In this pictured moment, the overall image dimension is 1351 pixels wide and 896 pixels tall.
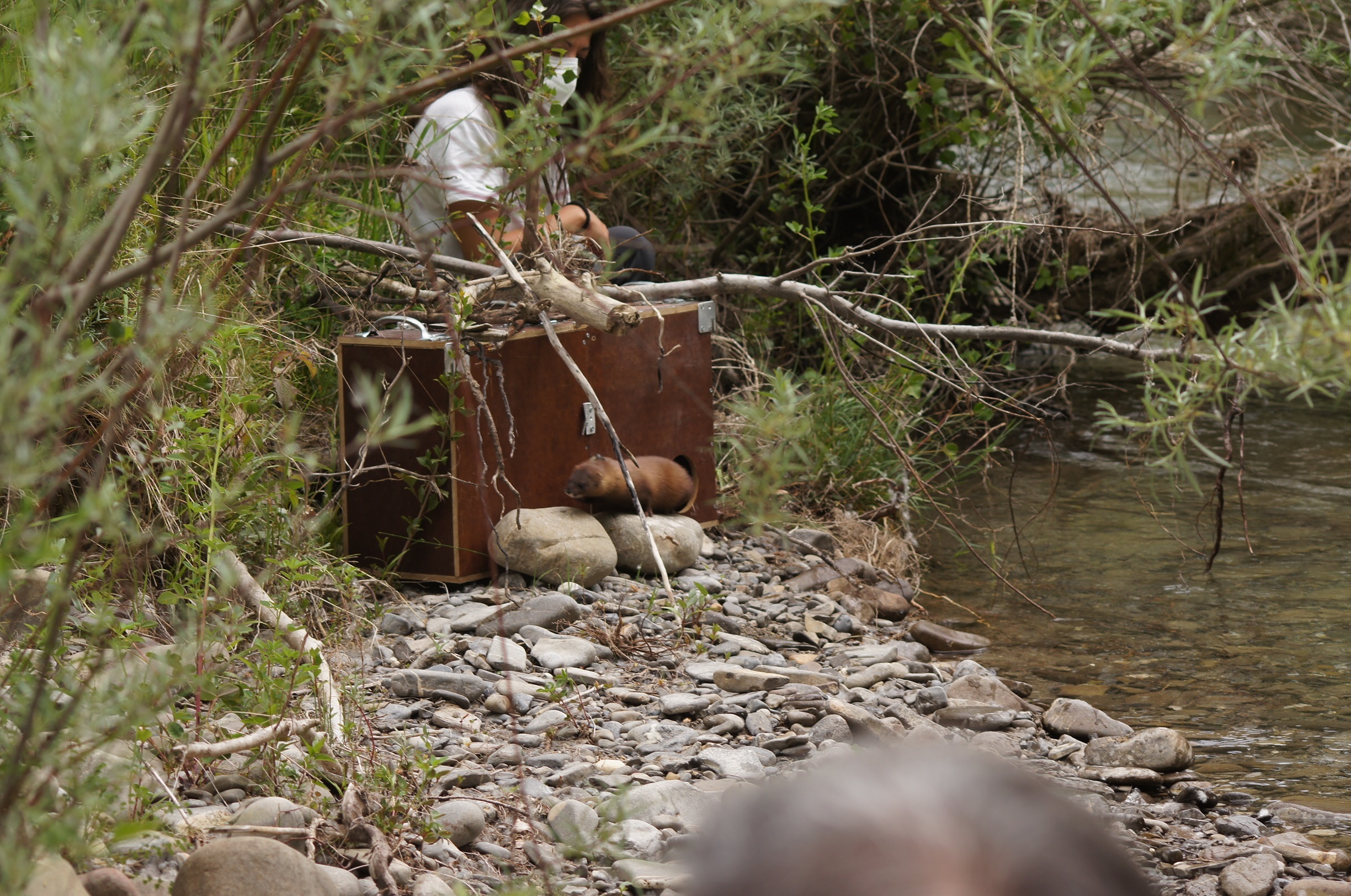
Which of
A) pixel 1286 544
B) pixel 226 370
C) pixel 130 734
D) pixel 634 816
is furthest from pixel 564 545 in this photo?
pixel 1286 544

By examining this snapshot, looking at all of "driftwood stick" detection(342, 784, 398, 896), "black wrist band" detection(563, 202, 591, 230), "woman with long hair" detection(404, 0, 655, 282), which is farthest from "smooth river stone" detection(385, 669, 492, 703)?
"black wrist band" detection(563, 202, 591, 230)

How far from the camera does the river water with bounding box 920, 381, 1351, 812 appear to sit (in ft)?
11.8

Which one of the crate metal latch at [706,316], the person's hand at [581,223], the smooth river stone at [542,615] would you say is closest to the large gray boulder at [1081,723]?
the smooth river stone at [542,615]

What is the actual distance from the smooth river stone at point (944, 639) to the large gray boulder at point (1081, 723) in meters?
0.64

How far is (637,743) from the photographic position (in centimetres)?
294

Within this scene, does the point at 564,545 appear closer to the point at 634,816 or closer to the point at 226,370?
the point at 226,370

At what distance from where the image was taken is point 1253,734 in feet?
11.7

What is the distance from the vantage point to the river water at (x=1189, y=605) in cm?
360

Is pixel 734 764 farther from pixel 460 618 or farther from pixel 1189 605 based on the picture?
pixel 1189 605

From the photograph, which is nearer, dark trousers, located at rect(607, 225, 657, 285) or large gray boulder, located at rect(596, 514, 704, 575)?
large gray boulder, located at rect(596, 514, 704, 575)

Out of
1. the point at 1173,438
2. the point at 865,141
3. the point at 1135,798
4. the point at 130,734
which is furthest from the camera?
the point at 865,141

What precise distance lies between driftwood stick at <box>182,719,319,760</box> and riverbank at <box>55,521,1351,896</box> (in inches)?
3.3

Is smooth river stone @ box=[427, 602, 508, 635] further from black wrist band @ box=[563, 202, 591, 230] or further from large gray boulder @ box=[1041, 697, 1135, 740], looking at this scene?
large gray boulder @ box=[1041, 697, 1135, 740]

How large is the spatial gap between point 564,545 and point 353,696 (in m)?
1.38
